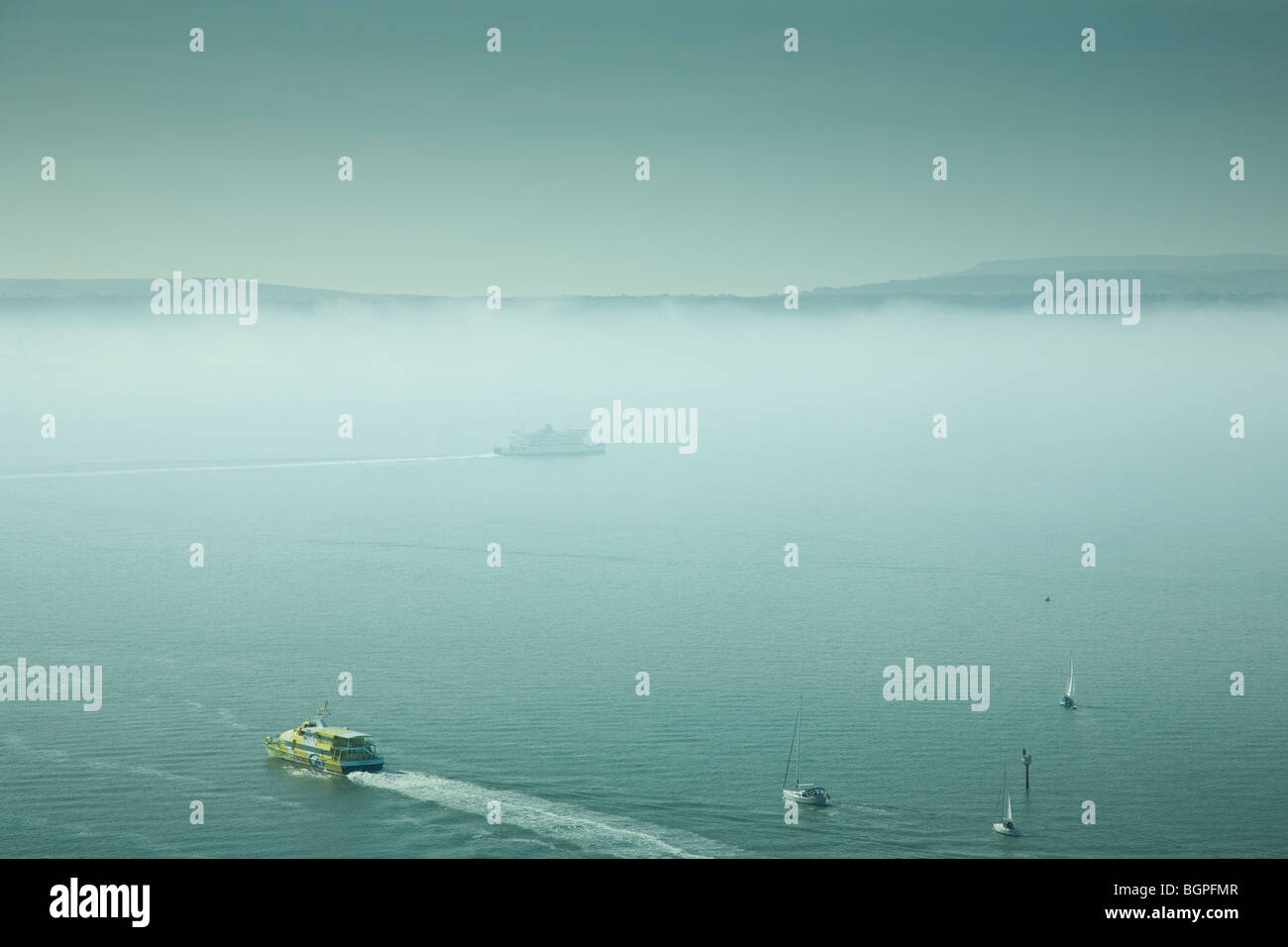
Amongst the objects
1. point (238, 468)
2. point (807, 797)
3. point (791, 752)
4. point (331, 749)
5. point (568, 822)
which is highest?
point (238, 468)

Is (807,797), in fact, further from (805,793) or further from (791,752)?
(791,752)

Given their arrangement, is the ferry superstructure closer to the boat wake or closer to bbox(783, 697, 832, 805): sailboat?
the boat wake

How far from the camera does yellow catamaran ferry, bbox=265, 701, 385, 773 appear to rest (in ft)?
59.8

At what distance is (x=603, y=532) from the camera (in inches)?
1538

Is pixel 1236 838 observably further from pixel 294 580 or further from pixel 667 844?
pixel 294 580

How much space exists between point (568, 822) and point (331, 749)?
363cm

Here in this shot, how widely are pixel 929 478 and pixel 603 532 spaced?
1762 centimetres

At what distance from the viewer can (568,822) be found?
1642cm

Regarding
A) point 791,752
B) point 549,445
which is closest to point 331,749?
point 791,752

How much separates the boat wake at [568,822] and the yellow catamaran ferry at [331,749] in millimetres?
344

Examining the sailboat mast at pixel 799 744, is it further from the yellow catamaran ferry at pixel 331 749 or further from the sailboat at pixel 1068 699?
the yellow catamaran ferry at pixel 331 749

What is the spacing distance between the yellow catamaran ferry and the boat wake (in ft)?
1.13
